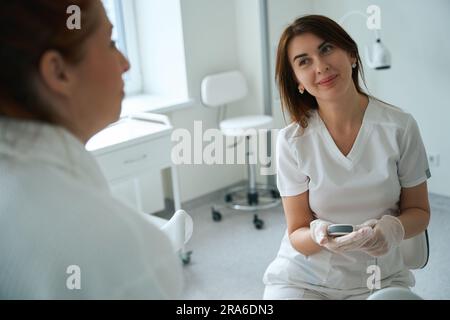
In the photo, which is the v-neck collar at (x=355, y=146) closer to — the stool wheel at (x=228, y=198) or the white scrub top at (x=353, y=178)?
the white scrub top at (x=353, y=178)

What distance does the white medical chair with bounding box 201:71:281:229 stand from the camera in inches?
102

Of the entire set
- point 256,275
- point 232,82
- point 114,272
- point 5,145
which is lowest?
point 256,275

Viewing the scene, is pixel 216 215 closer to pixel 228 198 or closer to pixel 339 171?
pixel 228 198

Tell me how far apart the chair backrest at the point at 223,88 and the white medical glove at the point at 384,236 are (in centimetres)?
169

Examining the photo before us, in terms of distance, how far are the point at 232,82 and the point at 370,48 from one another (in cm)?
83

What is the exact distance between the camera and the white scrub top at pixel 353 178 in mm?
1177

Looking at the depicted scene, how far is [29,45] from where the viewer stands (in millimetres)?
498

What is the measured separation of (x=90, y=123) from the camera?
1.86 ft

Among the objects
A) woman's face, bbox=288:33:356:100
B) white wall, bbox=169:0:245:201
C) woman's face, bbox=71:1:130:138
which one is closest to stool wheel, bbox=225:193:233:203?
white wall, bbox=169:0:245:201

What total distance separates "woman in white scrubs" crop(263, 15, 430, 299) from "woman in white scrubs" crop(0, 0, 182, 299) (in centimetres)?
68

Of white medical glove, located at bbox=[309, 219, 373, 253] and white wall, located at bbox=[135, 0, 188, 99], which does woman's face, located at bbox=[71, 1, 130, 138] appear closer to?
white medical glove, located at bbox=[309, 219, 373, 253]

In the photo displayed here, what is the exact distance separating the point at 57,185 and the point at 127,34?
2414 millimetres
